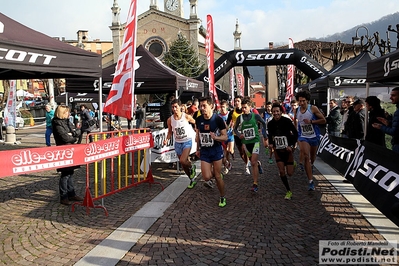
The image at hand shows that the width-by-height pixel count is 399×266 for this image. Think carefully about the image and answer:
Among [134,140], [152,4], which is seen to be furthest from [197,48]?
[134,140]

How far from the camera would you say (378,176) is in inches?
189

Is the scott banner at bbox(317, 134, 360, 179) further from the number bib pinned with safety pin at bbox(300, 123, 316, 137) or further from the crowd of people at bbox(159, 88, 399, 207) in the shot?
the number bib pinned with safety pin at bbox(300, 123, 316, 137)

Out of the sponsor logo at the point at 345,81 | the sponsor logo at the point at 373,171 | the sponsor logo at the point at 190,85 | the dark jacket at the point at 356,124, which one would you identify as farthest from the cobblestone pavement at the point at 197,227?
the sponsor logo at the point at 345,81

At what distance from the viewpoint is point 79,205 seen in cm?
587

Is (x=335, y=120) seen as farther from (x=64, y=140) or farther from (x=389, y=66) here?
(x=64, y=140)

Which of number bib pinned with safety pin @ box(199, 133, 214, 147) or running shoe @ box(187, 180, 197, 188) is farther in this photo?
running shoe @ box(187, 180, 197, 188)

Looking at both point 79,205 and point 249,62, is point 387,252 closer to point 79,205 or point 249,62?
point 79,205

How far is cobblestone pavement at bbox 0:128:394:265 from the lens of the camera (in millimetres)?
3973

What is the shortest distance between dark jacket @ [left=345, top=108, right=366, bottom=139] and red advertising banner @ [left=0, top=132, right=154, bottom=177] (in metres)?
4.91

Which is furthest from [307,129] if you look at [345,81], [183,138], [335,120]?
[345,81]

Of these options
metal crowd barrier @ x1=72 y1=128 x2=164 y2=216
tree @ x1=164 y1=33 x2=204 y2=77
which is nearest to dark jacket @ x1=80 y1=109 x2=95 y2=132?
metal crowd barrier @ x1=72 y1=128 x2=164 y2=216

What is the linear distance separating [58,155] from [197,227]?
228cm

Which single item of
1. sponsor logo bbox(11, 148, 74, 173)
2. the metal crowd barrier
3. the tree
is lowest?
the metal crowd barrier

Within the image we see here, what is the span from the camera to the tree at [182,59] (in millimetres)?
40688
